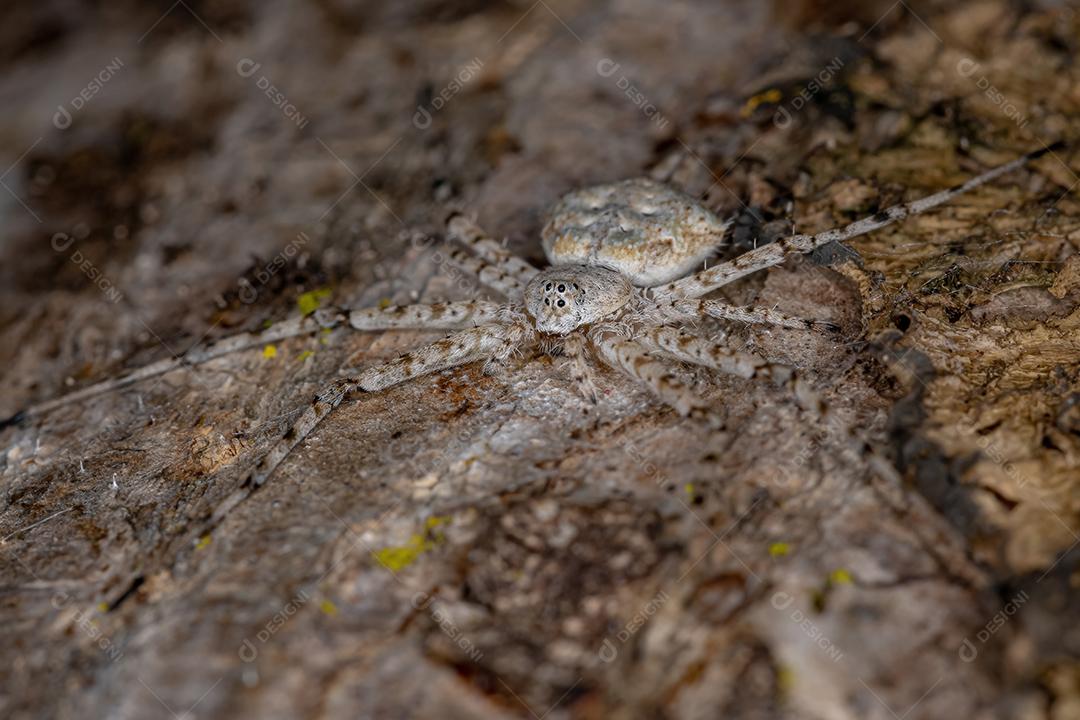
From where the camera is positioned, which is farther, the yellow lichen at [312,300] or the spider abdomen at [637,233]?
the yellow lichen at [312,300]

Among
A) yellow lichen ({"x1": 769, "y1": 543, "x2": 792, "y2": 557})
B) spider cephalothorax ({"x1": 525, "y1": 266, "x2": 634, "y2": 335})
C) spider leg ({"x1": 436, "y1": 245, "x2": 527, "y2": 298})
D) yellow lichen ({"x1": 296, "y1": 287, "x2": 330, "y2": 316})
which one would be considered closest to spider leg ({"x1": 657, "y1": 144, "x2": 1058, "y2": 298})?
spider cephalothorax ({"x1": 525, "y1": 266, "x2": 634, "y2": 335})

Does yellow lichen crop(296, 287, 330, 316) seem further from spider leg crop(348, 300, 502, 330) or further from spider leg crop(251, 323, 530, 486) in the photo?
spider leg crop(251, 323, 530, 486)

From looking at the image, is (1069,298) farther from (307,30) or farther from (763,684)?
(307,30)

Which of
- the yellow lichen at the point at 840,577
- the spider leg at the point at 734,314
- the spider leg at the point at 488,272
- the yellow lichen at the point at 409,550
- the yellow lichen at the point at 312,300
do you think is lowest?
the yellow lichen at the point at 840,577

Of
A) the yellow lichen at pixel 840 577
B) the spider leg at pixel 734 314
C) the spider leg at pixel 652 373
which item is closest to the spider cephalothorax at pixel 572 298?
the spider leg at pixel 652 373

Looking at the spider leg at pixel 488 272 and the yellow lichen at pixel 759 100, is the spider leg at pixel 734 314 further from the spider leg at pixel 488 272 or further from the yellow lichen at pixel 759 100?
the yellow lichen at pixel 759 100

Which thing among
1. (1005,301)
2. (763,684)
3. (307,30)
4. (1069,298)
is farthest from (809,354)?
(307,30)
